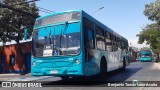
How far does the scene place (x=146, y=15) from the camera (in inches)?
1855

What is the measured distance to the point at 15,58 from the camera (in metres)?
37.0

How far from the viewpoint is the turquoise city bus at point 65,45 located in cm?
1281

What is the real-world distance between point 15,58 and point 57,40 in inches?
979

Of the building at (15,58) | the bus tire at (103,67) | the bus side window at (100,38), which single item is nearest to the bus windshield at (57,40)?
the bus side window at (100,38)

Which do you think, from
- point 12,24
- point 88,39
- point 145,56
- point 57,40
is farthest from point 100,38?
point 145,56

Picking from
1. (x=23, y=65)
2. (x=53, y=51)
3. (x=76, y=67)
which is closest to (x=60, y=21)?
(x=53, y=51)

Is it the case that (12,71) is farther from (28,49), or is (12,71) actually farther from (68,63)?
(68,63)

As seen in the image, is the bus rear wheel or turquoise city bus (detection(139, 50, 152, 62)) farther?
turquoise city bus (detection(139, 50, 152, 62))

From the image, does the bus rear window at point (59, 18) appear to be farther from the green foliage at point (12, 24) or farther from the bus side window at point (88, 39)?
the green foliage at point (12, 24)

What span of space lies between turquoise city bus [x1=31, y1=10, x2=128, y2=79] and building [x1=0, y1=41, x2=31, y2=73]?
793 inches

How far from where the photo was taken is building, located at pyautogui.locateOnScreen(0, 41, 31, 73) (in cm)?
3509

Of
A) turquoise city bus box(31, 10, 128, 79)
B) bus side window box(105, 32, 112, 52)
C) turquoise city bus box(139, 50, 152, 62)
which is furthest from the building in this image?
turquoise city bus box(139, 50, 152, 62)

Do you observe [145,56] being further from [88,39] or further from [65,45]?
[65,45]

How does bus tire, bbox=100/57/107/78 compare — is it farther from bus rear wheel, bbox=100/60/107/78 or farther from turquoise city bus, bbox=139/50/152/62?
turquoise city bus, bbox=139/50/152/62
